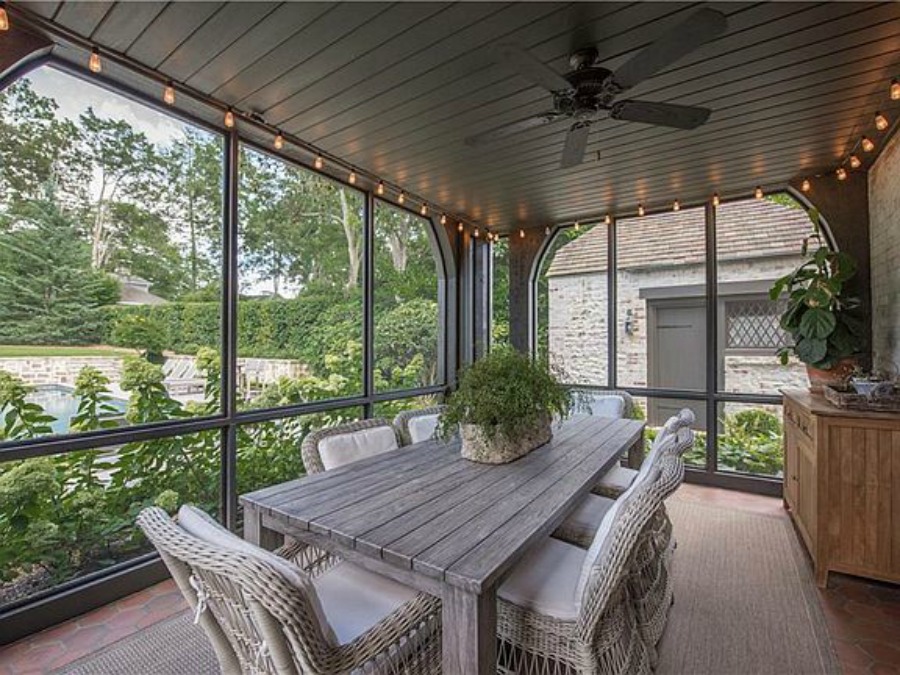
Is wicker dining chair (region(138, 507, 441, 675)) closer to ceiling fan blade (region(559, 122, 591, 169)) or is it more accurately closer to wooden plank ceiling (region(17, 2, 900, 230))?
wooden plank ceiling (region(17, 2, 900, 230))

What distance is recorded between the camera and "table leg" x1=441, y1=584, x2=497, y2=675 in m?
1.22

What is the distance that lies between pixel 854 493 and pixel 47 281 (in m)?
4.69

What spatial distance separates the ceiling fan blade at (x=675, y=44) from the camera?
1.54 m

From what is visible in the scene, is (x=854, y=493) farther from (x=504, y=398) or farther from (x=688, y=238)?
(x=688, y=238)

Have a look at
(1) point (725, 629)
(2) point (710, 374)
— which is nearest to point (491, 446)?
(1) point (725, 629)

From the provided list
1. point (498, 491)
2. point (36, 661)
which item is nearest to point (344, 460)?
point (498, 491)

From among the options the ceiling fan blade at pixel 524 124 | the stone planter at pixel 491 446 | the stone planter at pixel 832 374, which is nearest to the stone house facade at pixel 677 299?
the stone planter at pixel 832 374

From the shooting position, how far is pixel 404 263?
5.28 meters

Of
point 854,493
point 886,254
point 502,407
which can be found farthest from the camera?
point 886,254

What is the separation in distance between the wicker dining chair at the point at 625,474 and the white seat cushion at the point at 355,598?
112 centimetres

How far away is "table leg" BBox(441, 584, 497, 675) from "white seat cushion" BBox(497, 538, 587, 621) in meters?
0.38

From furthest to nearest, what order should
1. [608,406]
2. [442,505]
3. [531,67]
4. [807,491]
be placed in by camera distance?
[608,406] → [807,491] → [531,67] → [442,505]

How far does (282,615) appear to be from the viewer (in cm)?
108

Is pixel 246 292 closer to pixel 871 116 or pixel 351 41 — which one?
pixel 351 41
